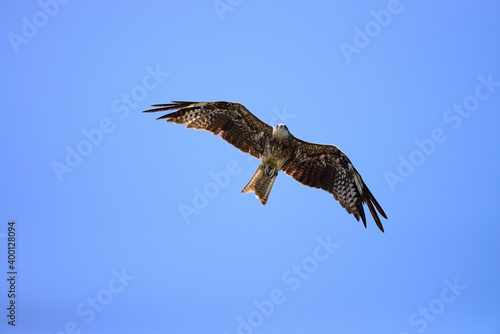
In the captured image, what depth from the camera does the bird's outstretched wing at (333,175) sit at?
41.0 feet

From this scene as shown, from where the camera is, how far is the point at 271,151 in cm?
1188

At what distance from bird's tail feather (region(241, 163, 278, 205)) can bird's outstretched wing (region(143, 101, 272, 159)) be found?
1.36 feet

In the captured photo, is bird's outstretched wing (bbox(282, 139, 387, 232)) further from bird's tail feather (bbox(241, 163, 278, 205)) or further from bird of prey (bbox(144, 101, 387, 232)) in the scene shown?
bird's tail feather (bbox(241, 163, 278, 205))

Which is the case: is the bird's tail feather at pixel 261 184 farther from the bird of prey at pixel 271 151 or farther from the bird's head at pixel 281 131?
the bird's head at pixel 281 131

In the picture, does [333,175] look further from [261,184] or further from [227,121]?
[227,121]

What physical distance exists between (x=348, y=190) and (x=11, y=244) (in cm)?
829

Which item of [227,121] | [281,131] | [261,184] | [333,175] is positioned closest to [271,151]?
[281,131]

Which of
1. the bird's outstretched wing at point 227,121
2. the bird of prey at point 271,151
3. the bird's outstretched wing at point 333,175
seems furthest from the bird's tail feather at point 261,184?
the bird's outstretched wing at point 333,175

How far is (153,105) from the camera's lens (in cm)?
1139

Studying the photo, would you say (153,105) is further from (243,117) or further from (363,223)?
(363,223)

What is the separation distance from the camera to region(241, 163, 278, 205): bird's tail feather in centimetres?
1200

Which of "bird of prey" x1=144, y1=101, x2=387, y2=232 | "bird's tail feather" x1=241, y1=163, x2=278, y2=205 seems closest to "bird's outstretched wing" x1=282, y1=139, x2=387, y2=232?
"bird of prey" x1=144, y1=101, x2=387, y2=232

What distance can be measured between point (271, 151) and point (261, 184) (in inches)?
32.8

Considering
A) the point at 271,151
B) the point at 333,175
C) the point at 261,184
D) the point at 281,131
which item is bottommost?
the point at 333,175
